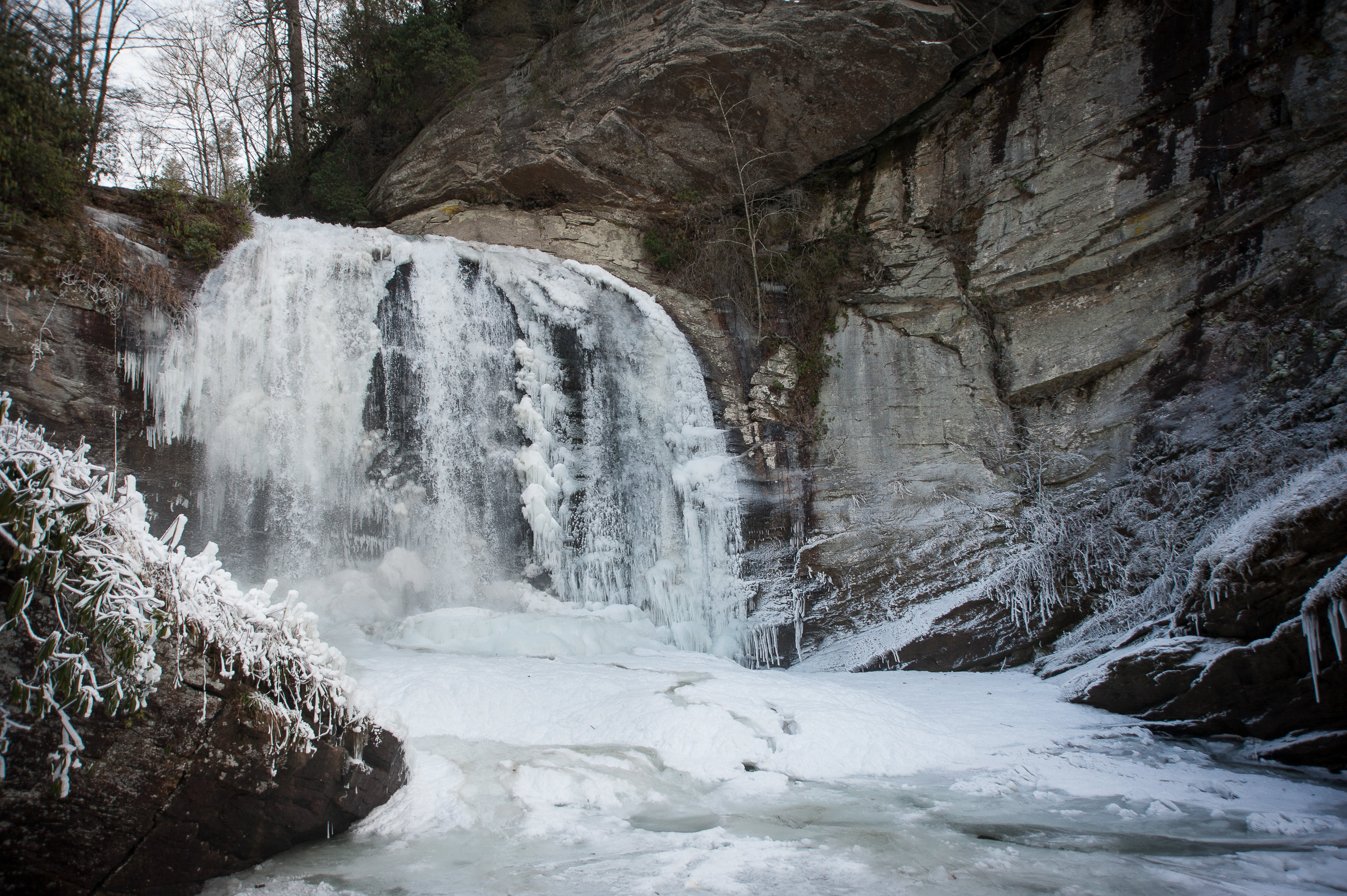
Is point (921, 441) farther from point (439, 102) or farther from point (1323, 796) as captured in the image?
point (439, 102)

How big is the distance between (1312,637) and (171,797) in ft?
20.5

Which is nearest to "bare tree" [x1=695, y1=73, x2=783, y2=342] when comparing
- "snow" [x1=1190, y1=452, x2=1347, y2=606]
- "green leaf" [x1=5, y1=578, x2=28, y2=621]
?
"snow" [x1=1190, y1=452, x2=1347, y2=606]

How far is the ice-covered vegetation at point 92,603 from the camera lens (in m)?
2.65

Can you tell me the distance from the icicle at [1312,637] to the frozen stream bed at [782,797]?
1.98 feet

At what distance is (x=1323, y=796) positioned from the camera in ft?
13.8

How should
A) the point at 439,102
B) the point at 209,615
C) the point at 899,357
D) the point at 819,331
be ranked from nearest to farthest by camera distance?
the point at 209,615, the point at 899,357, the point at 819,331, the point at 439,102

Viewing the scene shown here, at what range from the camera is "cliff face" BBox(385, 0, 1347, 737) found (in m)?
7.78

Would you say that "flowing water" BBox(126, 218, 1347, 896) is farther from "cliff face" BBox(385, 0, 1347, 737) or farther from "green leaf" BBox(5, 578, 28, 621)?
"green leaf" BBox(5, 578, 28, 621)

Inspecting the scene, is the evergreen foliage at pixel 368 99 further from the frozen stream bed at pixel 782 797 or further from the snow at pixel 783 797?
the snow at pixel 783 797

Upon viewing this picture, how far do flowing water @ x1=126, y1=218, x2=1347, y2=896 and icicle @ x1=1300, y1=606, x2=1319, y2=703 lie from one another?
607 mm

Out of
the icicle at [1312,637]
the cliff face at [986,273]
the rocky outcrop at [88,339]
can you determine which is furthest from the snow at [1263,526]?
the rocky outcrop at [88,339]

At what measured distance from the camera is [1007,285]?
9.66 m

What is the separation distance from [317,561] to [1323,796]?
8.22 metres

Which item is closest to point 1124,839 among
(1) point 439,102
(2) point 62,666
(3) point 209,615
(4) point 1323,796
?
(4) point 1323,796
